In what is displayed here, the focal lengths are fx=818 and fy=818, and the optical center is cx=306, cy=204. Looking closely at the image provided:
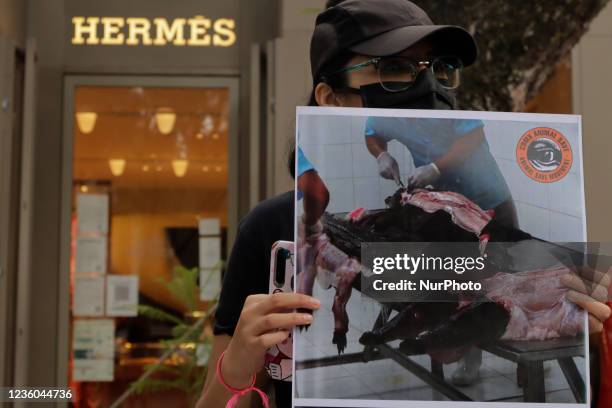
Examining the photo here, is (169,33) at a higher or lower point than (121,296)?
higher

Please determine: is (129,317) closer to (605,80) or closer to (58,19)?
(58,19)

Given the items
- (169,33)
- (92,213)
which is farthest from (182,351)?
(169,33)

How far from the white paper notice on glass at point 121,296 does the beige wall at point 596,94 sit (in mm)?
3836

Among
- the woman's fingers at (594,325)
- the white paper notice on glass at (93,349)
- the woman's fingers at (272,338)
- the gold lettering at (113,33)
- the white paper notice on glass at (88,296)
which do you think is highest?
the gold lettering at (113,33)

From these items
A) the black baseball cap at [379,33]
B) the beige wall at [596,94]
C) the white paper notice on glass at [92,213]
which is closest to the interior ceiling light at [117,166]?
the white paper notice on glass at [92,213]

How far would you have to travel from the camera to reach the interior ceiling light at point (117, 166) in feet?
23.2

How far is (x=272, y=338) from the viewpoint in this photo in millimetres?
1508

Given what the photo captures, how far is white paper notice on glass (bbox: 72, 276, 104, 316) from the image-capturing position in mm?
7027

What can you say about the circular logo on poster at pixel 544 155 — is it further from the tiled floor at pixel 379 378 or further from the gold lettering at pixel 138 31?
the gold lettering at pixel 138 31

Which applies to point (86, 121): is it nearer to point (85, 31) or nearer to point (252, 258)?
point (85, 31)

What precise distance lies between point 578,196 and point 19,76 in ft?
19.8

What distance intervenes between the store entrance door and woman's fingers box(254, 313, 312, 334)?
546 cm

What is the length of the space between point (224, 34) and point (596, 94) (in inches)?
123

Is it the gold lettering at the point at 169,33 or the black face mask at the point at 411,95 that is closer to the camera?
the black face mask at the point at 411,95
